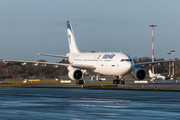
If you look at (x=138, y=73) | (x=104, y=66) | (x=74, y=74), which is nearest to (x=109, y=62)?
(x=104, y=66)

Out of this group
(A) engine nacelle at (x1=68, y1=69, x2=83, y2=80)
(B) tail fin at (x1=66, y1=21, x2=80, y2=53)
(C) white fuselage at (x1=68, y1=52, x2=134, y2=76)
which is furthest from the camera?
(B) tail fin at (x1=66, y1=21, x2=80, y2=53)

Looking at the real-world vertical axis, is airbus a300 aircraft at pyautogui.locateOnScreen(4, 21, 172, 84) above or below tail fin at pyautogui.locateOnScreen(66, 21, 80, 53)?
below

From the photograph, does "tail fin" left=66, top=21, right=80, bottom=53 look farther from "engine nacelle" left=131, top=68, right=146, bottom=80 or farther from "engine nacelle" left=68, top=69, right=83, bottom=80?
"engine nacelle" left=131, top=68, right=146, bottom=80

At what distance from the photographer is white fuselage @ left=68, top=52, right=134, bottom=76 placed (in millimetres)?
50375

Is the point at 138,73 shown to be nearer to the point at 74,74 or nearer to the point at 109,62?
the point at 109,62

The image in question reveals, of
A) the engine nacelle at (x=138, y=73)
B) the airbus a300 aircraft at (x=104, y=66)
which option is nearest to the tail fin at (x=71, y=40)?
the airbus a300 aircraft at (x=104, y=66)

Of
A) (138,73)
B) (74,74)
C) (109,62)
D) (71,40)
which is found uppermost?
(71,40)

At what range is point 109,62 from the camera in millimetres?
52625

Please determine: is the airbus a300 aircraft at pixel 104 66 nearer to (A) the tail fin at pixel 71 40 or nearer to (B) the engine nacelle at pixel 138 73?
(B) the engine nacelle at pixel 138 73

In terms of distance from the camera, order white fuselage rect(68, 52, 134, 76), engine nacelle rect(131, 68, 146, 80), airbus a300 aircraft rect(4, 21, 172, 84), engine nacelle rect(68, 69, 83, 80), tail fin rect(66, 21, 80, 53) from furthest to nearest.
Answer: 1. tail fin rect(66, 21, 80, 53)
2. engine nacelle rect(68, 69, 83, 80)
3. engine nacelle rect(131, 68, 146, 80)
4. airbus a300 aircraft rect(4, 21, 172, 84)
5. white fuselage rect(68, 52, 134, 76)

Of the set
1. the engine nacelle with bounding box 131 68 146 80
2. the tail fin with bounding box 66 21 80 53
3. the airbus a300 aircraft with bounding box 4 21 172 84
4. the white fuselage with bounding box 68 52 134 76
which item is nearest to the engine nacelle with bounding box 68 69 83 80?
the airbus a300 aircraft with bounding box 4 21 172 84

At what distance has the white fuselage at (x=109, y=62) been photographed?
50375 millimetres

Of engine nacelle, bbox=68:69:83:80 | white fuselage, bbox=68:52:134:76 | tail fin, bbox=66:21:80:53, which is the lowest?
engine nacelle, bbox=68:69:83:80

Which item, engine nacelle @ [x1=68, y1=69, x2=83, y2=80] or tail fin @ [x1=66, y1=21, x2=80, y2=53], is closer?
engine nacelle @ [x1=68, y1=69, x2=83, y2=80]
